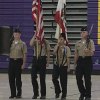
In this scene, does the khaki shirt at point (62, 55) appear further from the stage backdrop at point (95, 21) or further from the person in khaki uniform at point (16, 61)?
the stage backdrop at point (95, 21)

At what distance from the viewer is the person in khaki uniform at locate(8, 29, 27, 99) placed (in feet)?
42.6

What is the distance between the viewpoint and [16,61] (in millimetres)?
12977

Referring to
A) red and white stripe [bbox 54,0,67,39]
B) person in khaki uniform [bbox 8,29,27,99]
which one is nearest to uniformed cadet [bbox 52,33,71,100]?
red and white stripe [bbox 54,0,67,39]

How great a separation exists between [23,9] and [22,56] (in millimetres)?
9396

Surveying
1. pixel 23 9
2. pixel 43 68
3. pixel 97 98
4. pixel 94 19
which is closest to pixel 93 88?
pixel 97 98

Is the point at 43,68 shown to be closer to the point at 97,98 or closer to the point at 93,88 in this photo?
the point at 97,98

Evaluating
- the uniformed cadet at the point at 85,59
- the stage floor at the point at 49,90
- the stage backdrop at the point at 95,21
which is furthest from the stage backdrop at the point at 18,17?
the uniformed cadet at the point at 85,59

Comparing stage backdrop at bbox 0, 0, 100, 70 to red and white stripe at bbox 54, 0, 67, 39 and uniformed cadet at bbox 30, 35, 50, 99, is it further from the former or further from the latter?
uniformed cadet at bbox 30, 35, 50, 99

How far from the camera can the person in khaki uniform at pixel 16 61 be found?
13.0m

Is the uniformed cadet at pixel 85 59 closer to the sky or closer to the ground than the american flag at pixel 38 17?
closer to the ground

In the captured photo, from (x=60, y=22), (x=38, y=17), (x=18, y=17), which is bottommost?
(x=60, y=22)

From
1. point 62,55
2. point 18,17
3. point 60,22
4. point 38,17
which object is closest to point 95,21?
point 18,17

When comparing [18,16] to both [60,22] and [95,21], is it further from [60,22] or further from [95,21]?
[60,22]

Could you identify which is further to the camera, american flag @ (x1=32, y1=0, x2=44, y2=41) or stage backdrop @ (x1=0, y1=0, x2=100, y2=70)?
stage backdrop @ (x1=0, y1=0, x2=100, y2=70)
